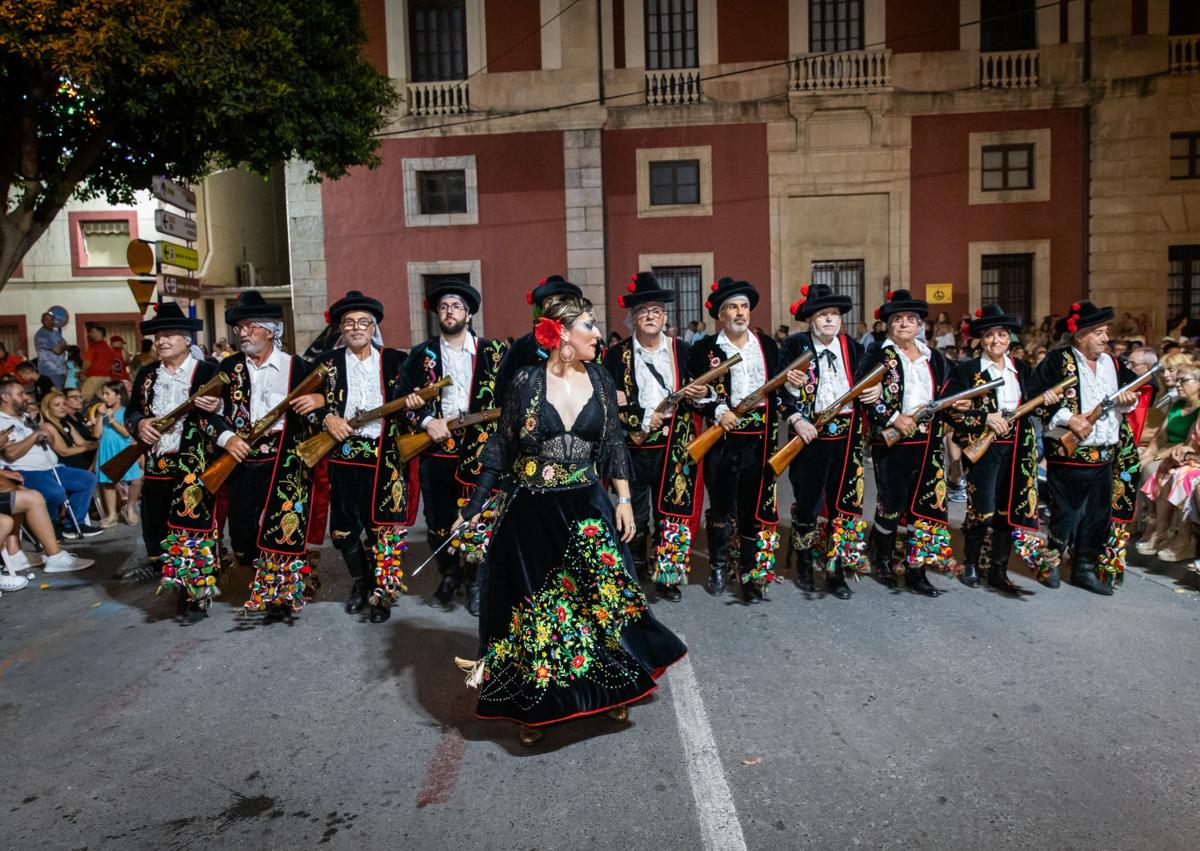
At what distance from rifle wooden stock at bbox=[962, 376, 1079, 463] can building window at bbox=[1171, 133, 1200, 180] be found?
16566mm

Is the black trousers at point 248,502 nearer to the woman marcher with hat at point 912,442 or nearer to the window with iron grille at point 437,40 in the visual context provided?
the woman marcher with hat at point 912,442

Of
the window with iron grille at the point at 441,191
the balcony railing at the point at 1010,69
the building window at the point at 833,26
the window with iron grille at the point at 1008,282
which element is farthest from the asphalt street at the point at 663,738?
the building window at the point at 833,26

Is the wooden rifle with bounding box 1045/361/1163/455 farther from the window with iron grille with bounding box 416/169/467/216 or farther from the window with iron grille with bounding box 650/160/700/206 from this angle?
the window with iron grille with bounding box 416/169/467/216

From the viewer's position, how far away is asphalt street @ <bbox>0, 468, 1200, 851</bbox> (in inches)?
136

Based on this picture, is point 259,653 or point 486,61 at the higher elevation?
point 486,61

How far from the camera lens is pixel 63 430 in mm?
9492

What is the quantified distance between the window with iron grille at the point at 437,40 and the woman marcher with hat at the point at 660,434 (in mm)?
16566

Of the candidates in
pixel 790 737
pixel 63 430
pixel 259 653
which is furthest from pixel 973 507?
pixel 63 430

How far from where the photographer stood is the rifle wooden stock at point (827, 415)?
617cm

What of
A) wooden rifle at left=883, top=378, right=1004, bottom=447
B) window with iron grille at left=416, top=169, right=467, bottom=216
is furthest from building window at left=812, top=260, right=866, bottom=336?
wooden rifle at left=883, top=378, right=1004, bottom=447

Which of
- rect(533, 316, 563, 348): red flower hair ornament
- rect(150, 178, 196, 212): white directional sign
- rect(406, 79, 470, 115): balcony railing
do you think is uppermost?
rect(406, 79, 470, 115): balcony railing

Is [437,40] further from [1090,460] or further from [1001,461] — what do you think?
[1090,460]

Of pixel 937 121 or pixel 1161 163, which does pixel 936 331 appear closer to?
pixel 937 121

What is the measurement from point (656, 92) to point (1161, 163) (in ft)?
35.9
